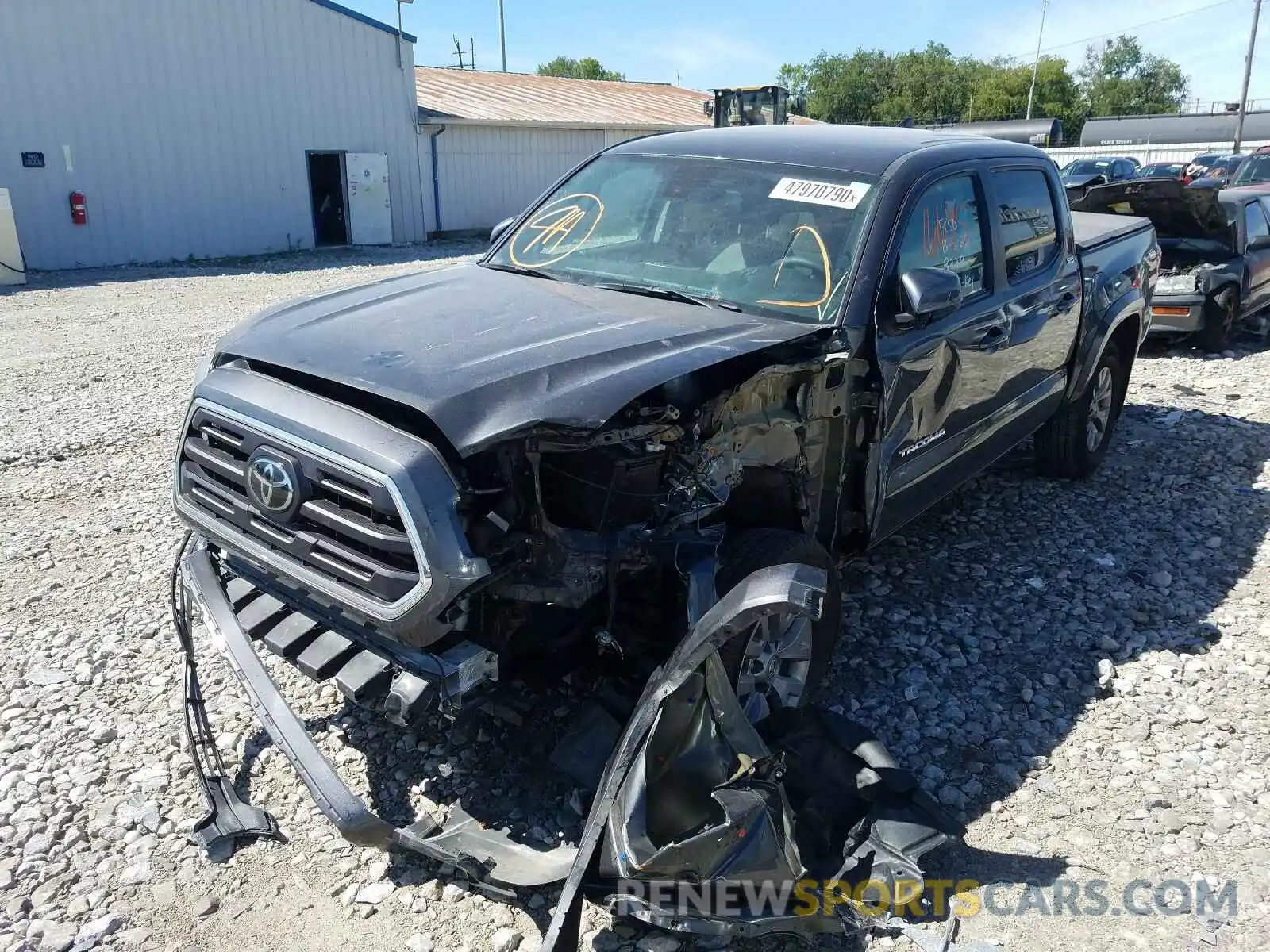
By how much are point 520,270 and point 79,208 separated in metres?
16.2

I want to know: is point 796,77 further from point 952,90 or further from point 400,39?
point 400,39

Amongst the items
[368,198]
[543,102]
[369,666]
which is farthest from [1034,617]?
[543,102]

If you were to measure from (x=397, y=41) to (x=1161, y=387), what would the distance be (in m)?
17.9

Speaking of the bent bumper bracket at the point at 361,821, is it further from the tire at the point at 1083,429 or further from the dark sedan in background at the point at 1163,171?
the dark sedan in background at the point at 1163,171

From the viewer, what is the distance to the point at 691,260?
12.6 ft

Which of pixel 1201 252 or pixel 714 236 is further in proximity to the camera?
pixel 1201 252

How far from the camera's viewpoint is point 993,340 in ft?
14.2

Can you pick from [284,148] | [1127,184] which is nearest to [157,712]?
[1127,184]

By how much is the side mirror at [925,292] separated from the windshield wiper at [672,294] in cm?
61

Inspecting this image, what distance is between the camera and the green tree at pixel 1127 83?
278 feet

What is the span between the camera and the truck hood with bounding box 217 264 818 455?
2.56 meters

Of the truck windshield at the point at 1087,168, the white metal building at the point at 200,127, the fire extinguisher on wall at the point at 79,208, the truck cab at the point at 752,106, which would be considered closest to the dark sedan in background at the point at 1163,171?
the truck windshield at the point at 1087,168

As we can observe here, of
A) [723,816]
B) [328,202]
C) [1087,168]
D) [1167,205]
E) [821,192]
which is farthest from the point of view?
[1087,168]

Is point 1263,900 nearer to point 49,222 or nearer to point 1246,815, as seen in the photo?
point 1246,815
